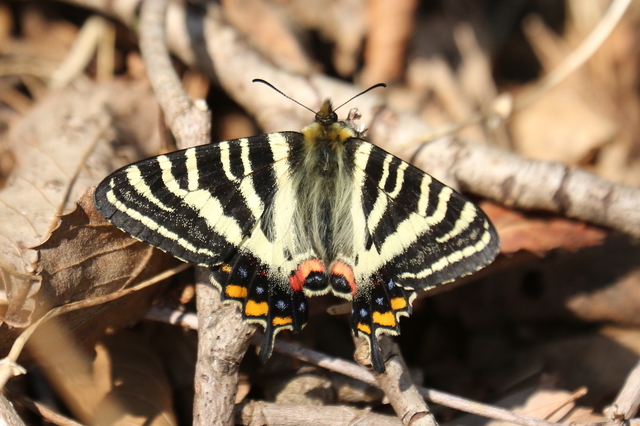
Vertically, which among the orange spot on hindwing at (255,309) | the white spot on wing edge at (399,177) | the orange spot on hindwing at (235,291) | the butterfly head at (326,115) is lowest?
the orange spot on hindwing at (255,309)

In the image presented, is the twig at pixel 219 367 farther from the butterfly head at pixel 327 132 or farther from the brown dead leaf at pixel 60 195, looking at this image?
the butterfly head at pixel 327 132

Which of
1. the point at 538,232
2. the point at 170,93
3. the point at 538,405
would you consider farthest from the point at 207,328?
the point at 538,232

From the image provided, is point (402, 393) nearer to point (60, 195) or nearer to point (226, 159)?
point (226, 159)

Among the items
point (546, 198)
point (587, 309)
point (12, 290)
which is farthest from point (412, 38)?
point (12, 290)

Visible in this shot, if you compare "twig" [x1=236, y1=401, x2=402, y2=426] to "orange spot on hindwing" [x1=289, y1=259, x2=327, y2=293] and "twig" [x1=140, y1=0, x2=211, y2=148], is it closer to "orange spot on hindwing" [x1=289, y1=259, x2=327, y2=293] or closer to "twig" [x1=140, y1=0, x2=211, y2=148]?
"orange spot on hindwing" [x1=289, y1=259, x2=327, y2=293]

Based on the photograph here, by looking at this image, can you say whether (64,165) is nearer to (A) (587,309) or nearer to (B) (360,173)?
(B) (360,173)

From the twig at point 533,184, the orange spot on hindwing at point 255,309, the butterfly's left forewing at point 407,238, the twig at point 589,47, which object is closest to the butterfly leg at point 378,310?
the butterfly's left forewing at point 407,238

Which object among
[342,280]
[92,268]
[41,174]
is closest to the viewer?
[92,268]
